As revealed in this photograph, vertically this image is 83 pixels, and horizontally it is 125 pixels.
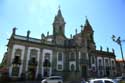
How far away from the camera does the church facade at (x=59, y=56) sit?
36.3m

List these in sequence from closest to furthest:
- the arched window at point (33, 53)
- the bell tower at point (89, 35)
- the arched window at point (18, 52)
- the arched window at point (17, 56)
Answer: the arched window at point (17, 56) → the arched window at point (18, 52) → the arched window at point (33, 53) → the bell tower at point (89, 35)

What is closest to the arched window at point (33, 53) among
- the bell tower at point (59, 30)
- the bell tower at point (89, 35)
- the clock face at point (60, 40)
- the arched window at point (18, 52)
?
the arched window at point (18, 52)

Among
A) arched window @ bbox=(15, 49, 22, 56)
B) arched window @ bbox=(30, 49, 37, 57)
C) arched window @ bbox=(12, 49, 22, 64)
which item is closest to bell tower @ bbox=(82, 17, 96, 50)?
arched window @ bbox=(30, 49, 37, 57)

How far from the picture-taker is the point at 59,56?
144ft

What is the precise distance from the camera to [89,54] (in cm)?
4775

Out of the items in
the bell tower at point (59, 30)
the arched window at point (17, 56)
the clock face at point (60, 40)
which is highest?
the bell tower at point (59, 30)

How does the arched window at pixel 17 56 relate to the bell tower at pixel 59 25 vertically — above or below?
→ below

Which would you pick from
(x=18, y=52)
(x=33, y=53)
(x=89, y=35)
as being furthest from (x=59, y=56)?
(x=89, y=35)

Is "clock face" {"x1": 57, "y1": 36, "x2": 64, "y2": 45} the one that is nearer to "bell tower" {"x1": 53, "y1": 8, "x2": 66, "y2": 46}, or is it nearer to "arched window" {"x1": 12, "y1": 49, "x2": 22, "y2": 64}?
"bell tower" {"x1": 53, "y1": 8, "x2": 66, "y2": 46}

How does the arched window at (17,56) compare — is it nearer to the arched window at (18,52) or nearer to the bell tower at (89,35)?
the arched window at (18,52)

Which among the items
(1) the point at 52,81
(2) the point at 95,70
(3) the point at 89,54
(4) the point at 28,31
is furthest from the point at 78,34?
(1) the point at 52,81

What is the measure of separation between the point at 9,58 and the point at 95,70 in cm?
2673

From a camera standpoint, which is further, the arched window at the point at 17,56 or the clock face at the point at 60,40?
the clock face at the point at 60,40

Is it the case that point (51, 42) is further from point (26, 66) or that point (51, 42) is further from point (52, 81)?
point (52, 81)
